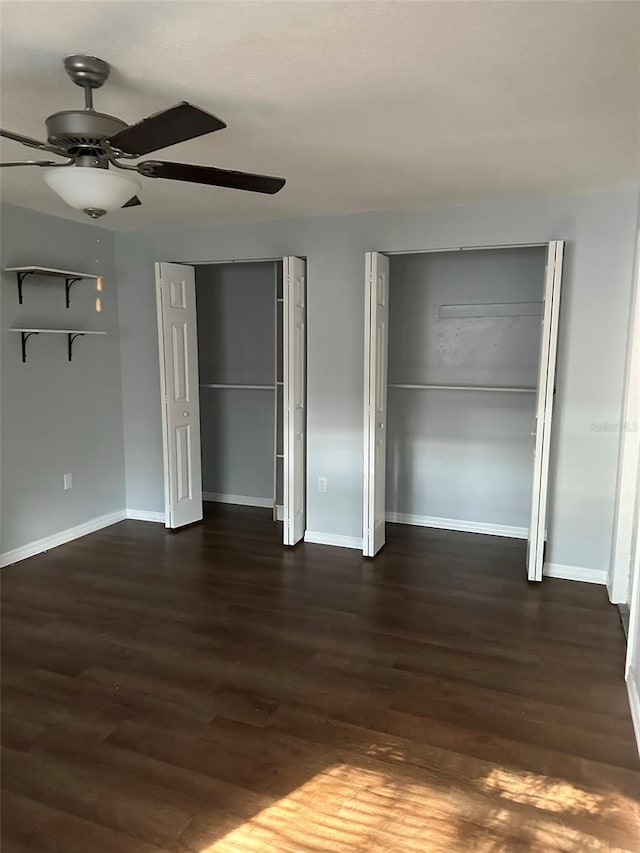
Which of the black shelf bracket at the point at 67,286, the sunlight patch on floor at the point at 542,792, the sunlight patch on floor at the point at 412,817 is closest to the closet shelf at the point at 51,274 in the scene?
the black shelf bracket at the point at 67,286

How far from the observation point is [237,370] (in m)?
5.57

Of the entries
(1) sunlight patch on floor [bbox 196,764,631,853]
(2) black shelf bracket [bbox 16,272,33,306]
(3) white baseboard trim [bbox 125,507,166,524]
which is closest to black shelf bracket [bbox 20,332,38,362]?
(2) black shelf bracket [bbox 16,272,33,306]

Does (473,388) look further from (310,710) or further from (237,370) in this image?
(310,710)

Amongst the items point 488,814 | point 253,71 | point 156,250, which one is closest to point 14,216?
point 156,250

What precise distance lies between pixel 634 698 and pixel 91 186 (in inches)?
116

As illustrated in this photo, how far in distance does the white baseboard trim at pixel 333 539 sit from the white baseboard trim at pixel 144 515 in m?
1.38

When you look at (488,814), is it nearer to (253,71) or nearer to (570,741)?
(570,741)

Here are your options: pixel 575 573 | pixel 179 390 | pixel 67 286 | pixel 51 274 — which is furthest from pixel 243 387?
pixel 575 573

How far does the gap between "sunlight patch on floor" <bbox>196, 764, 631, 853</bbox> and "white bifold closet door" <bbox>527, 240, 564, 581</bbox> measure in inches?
72.4

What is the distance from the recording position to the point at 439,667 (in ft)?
9.29

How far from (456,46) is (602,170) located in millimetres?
1712

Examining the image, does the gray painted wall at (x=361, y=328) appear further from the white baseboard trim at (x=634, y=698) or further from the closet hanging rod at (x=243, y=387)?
the white baseboard trim at (x=634, y=698)

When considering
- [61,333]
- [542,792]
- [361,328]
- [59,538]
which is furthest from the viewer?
[59,538]

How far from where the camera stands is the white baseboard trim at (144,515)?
510 cm
